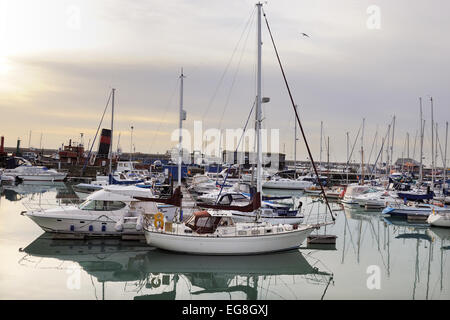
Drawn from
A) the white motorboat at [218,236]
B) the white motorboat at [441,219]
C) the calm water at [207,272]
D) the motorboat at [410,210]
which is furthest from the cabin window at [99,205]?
the motorboat at [410,210]

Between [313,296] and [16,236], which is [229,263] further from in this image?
[16,236]

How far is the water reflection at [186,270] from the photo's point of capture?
44.0ft

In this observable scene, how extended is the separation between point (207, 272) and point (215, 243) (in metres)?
1.67

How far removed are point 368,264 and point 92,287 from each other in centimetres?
1183

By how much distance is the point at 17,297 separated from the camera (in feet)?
38.0

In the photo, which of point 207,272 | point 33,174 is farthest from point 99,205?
point 33,174

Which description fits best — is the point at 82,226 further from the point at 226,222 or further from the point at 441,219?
the point at 441,219

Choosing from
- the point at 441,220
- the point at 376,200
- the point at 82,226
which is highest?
the point at 82,226

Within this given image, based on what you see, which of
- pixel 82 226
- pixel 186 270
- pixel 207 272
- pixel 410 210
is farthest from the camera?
pixel 410 210

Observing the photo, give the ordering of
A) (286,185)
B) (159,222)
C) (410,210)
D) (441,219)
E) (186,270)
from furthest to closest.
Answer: (286,185), (410,210), (441,219), (159,222), (186,270)

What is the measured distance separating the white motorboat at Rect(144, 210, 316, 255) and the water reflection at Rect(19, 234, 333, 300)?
36 centimetres

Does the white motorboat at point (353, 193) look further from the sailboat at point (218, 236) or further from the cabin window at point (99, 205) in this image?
the cabin window at point (99, 205)

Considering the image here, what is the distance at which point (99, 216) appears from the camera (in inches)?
747

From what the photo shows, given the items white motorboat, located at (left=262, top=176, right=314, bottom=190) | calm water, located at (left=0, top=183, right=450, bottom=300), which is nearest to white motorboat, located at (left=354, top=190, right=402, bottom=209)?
calm water, located at (left=0, top=183, right=450, bottom=300)
